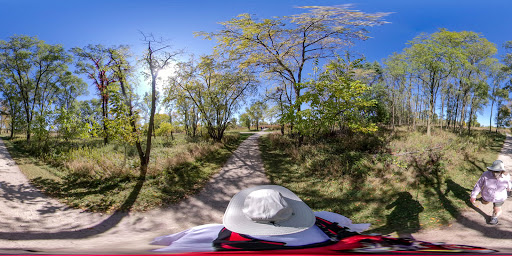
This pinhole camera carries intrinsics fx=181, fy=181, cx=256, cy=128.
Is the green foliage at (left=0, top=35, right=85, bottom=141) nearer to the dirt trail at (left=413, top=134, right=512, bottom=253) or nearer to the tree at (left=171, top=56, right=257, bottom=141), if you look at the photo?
the tree at (left=171, top=56, right=257, bottom=141)

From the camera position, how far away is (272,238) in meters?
1.47

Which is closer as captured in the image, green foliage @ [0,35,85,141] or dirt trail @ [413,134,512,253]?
dirt trail @ [413,134,512,253]

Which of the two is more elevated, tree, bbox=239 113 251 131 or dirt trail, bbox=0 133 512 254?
tree, bbox=239 113 251 131

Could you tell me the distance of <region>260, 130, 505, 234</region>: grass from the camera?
3514 mm

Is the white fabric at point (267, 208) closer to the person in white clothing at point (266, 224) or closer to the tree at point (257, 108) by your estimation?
the person in white clothing at point (266, 224)

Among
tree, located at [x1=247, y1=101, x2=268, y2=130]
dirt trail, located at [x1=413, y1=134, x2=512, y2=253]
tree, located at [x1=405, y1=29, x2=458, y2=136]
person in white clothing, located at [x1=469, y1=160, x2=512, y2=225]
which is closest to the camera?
dirt trail, located at [x1=413, y1=134, x2=512, y2=253]

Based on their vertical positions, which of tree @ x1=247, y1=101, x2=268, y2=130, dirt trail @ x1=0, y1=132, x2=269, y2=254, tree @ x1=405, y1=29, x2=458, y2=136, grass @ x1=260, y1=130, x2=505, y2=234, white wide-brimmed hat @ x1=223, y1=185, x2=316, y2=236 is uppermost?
tree @ x1=405, y1=29, x2=458, y2=136

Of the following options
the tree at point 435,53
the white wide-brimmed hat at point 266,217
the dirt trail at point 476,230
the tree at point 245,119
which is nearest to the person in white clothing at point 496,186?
the dirt trail at point 476,230

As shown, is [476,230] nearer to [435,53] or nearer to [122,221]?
[122,221]

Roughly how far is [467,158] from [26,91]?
26655 mm

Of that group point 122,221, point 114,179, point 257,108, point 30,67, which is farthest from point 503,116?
point 30,67

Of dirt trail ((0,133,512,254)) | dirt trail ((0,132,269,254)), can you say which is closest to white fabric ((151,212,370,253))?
dirt trail ((0,133,512,254))

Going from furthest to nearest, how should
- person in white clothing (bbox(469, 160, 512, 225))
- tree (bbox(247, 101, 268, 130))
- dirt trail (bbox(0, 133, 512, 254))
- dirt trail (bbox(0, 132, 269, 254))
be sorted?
tree (bbox(247, 101, 268, 130))
person in white clothing (bbox(469, 160, 512, 225))
dirt trail (bbox(0, 132, 269, 254))
dirt trail (bbox(0, 133, 512, 254))

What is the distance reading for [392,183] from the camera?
498cm
